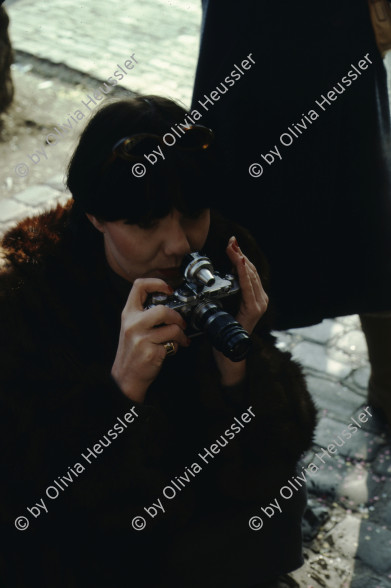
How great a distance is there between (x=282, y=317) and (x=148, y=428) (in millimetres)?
992

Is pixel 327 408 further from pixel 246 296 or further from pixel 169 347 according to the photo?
pixel 169 347

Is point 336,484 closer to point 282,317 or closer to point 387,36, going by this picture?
point 282,317

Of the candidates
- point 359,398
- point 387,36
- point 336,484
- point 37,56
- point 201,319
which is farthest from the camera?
point 37,56

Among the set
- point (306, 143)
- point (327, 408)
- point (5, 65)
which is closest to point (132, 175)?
point (306, 143)

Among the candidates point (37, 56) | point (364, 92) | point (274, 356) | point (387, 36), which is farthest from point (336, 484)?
point (37, 56)

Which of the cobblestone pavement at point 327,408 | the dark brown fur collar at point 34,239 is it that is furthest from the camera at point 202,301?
the cobblestone pavement at point 327,408

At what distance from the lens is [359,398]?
323 centimetres

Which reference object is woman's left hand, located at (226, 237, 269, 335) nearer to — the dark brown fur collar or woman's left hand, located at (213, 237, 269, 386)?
woman's left hand, located at (213, 237, 269, 386)

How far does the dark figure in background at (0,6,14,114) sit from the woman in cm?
435

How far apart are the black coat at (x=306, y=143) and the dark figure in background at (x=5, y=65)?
3939 mm

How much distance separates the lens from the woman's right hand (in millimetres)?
1696

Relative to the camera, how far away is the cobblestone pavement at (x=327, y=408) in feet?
8.36

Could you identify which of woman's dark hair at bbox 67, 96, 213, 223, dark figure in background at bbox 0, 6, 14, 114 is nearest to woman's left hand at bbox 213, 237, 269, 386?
woman's dark hair at bbox 67, 96, 213, 223

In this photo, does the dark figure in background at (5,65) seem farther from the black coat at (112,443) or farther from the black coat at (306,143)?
the black coat at (112,443)
